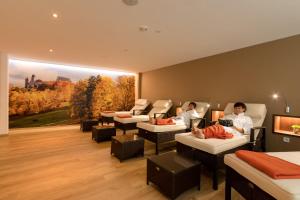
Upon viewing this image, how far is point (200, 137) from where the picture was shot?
266 cm

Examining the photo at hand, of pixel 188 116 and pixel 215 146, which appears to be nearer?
pixel 215 146

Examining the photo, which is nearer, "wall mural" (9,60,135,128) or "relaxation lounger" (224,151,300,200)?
"relaxation lounger" (224,151,300,200)

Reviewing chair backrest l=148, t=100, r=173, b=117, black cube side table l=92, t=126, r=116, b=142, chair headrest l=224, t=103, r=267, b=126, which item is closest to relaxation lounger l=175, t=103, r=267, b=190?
chair headrest l=224, t=103, r=267, b=126

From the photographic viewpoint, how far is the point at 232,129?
2.97m

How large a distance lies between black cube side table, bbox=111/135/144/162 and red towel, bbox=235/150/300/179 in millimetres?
2047

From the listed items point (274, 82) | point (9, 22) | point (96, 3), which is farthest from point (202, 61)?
point (9, 22)

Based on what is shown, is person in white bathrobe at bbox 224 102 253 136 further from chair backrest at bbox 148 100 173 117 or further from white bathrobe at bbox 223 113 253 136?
chair backrest at bbox 148 100 173 117

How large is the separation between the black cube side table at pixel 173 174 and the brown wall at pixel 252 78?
2.55 meters

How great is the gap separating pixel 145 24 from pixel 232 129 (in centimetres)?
244

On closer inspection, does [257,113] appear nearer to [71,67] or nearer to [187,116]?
[187,116]

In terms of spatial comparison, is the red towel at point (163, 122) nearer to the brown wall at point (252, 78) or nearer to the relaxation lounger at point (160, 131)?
the relaxation lounger at point (160, 131)

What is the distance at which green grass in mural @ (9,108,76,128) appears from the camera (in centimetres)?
559

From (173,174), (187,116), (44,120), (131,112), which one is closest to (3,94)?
(44,120)

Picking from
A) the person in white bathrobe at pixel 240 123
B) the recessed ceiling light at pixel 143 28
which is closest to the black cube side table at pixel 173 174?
the person in white bathrobe at pixel 240 123
